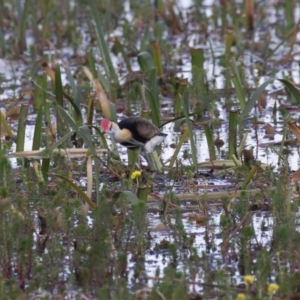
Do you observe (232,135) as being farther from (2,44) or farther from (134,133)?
(2,44)

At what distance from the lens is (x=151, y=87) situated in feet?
25.7

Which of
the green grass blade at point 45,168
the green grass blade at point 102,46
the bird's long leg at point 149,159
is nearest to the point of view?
the green grass blade at point 45,168

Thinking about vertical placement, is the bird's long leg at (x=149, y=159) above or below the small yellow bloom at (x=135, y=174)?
above

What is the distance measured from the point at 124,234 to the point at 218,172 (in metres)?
1.72

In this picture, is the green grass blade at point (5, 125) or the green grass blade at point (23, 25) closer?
the green grass blade at point (5, 125)

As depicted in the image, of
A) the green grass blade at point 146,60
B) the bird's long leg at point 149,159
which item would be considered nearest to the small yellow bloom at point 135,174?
the bird's long leg at point 149,159

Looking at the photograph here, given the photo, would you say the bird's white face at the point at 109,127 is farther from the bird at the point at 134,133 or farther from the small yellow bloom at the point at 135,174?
the small yellow bloom at the point at 135,174

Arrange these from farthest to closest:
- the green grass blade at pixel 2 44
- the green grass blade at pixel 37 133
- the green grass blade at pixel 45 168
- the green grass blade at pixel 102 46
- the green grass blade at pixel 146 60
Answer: the green grass blade at pixel 2 44, the green grass blade at pixel 146 60, the green grass blade at pixel 102 46, the green grass blade at pixel 37 133, the green grass blade at pixel 45 168

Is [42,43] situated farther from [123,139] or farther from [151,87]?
[123,139]

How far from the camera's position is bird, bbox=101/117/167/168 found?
6059mm

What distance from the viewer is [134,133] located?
6.09 metres

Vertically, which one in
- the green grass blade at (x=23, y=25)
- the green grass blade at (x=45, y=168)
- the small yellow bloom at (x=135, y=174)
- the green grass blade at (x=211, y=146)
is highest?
the green grass blade at (x=23, y=25)

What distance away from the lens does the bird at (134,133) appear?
606 centimetres

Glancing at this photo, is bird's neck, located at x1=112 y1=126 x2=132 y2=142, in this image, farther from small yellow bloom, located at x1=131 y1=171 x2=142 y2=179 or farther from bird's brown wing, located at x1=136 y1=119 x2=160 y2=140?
small yellow bloom, located at x1=131 y1=171 x2=142 y2=179
